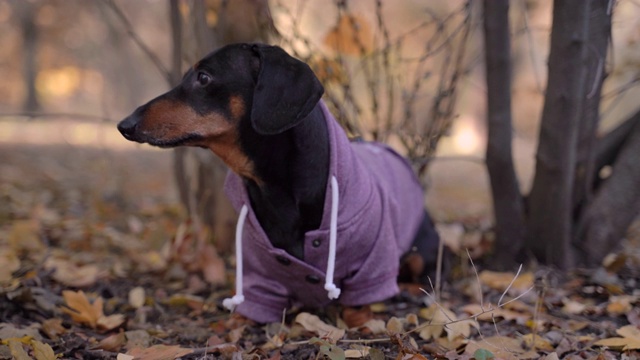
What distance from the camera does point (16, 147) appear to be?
1098cm

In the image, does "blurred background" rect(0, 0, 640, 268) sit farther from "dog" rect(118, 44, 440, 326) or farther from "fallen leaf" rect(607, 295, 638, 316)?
"fallen leaf" rect(607, 295, 638, 316)

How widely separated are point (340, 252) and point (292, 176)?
16.1 inches

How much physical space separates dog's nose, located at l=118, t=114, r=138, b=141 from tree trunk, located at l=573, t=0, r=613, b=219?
226cm

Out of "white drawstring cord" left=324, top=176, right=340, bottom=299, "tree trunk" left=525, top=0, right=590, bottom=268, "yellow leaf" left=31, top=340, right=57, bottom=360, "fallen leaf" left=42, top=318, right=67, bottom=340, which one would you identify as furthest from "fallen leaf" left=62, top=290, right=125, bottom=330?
"tree trunk" left=525, top=0, right=590, bottom=268

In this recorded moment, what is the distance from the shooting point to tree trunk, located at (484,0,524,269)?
375cm

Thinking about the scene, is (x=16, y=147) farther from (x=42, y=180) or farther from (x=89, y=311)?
(x=89, y=311)

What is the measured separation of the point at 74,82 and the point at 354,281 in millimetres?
35153

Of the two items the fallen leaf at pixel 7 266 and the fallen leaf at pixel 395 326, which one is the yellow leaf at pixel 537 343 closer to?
the fallen leaf at pixel 395 326

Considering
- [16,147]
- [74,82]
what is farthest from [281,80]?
[74,82]

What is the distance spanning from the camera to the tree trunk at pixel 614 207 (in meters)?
3.87

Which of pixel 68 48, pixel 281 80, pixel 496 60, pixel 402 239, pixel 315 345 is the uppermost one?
pixel 68 48

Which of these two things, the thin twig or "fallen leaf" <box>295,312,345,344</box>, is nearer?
"fallen leaf" <box>295,312,345,344</box>

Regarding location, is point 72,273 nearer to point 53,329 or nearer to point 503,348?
point 53,329

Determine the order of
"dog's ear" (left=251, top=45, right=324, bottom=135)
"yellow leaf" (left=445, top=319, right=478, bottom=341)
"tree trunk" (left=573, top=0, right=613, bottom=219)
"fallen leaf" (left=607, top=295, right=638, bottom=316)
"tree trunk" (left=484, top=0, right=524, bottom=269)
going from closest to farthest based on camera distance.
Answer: "dog's ear" (left=251, top=45, right=324, bottom=135) < "yellow leaf" (left=445, top=319, right=478, bottom=341) < "fallen leaf" (left=607, top=295, right=638, bottom=316) < "tree trunk" (left=573, top=0, right=613, bottom=219) < "tree trunk" (left=484, top=0, right=524, bottom=269)
